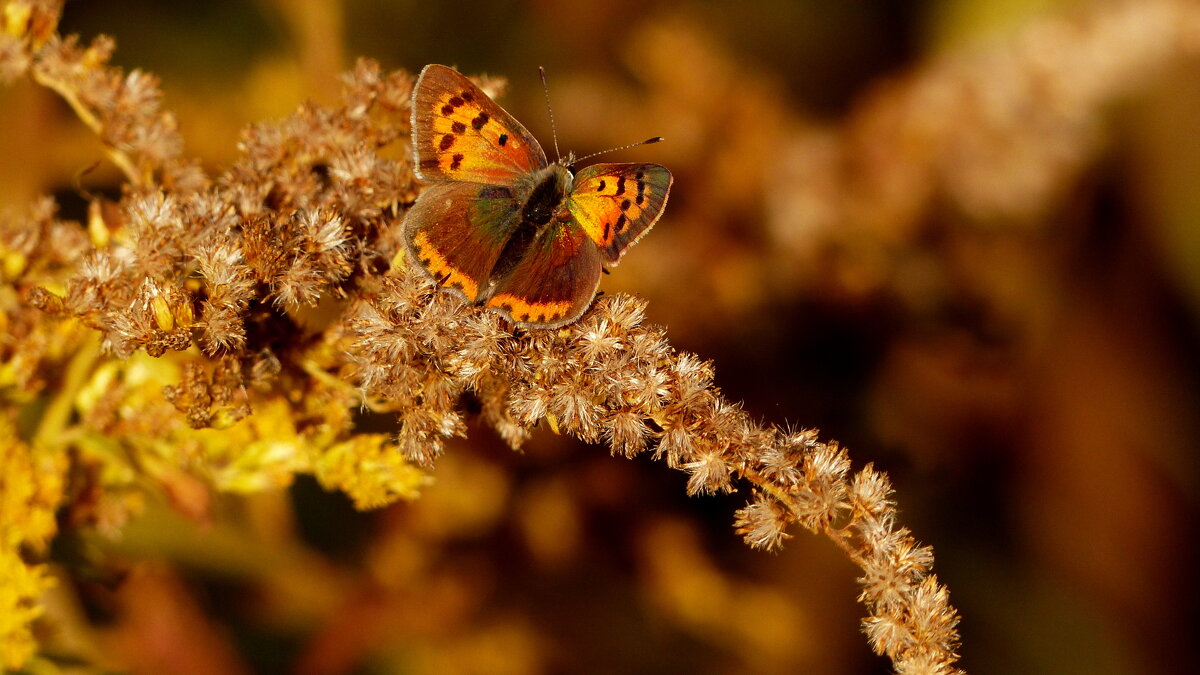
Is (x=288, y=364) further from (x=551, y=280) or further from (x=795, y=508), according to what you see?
(x=795, y=508)

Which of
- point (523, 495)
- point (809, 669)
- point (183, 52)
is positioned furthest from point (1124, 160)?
point (183, 52)

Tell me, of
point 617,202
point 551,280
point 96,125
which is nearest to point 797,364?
point 617,202

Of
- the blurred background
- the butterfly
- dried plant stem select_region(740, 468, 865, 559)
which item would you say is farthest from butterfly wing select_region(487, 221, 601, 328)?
the blurred background

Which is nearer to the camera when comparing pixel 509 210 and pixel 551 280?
pixel 551 280

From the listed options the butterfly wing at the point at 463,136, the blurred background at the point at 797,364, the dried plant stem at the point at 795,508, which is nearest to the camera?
the dried plant stem at the point at 795,508

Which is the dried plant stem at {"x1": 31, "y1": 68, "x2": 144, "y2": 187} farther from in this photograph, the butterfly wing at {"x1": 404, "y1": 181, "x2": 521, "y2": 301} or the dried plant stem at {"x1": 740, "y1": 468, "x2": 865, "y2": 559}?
the dried plant stem at {"x1": 740, "y1": 468, "x2": 865, "y2": 559}

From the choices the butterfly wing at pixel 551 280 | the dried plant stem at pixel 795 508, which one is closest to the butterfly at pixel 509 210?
the butterfly wing at pixel 551 280

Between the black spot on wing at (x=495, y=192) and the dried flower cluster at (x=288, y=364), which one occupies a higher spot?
the black spot on wing at (x=495, y=192)

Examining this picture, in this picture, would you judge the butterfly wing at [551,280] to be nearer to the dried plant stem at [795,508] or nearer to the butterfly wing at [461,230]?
the butterfly wing at [461,230]
